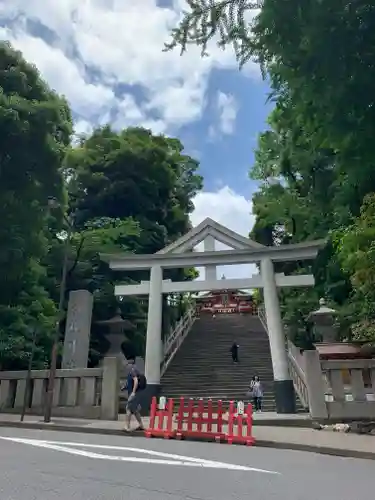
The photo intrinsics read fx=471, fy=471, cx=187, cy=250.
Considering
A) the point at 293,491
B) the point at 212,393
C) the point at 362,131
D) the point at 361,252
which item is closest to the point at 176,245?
the point at 212,393

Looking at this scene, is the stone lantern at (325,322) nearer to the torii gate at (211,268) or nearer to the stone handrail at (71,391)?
the torii gate at (211,268)

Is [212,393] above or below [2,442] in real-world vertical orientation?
above

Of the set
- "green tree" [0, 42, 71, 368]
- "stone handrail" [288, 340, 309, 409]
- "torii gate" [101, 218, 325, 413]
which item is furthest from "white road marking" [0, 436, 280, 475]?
"torii gate" [101, 218, 325, 413]

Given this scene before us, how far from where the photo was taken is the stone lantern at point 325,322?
1844 cm

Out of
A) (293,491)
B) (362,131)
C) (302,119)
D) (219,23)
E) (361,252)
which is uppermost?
(219,23)

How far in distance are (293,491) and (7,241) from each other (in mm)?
14454

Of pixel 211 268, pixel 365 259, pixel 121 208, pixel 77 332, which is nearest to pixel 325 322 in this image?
pixel 211 268

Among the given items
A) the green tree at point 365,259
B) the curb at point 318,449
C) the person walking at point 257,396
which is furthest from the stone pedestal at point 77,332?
the curb at point 318,449

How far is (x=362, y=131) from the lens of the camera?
31.0 ft

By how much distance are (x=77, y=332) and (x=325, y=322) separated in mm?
9948

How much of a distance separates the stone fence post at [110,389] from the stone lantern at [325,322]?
8954 mm

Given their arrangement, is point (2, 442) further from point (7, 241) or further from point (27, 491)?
point (7, 241)

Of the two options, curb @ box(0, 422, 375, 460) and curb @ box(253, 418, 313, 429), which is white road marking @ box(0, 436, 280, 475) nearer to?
curb @ box(0, 422, 375, 460)

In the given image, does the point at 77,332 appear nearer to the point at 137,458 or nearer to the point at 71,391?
the point at 71,391
